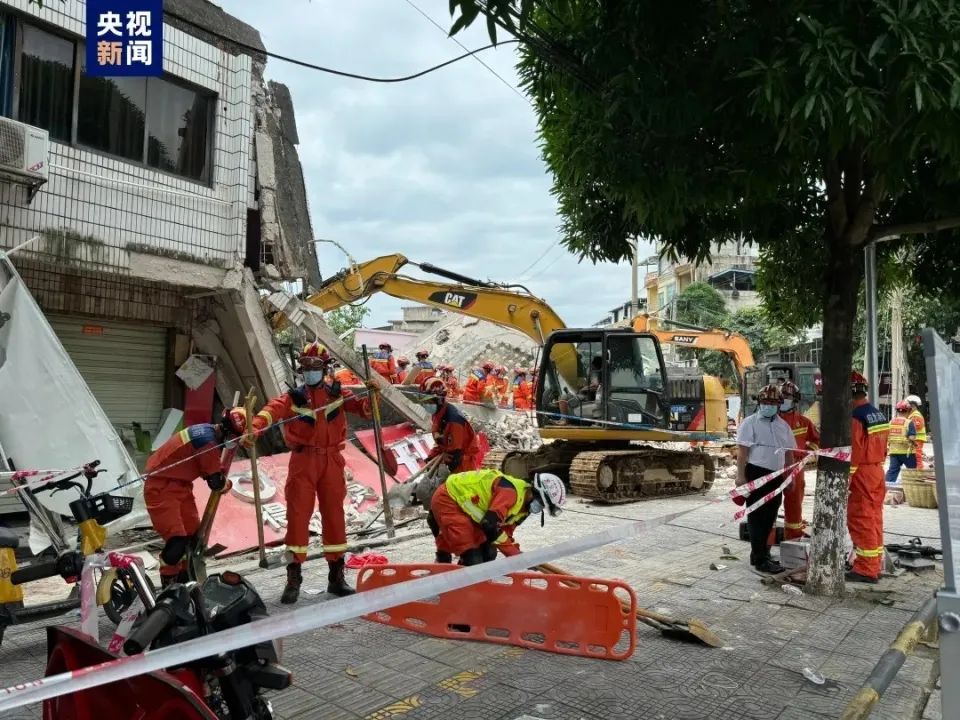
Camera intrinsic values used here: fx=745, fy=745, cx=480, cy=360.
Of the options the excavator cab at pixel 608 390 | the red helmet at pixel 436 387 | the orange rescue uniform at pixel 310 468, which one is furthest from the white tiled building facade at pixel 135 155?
the excavator cab at pixel 608 390

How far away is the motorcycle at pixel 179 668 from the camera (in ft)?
8.05

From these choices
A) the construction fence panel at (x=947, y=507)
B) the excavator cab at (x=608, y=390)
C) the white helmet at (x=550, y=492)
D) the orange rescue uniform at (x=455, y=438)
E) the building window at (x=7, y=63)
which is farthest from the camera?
the excavator cab at (x=608, y=390)

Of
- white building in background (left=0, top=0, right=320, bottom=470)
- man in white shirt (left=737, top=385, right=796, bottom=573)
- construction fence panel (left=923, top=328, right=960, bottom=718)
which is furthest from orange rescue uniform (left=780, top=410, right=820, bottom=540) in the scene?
white building in background (left=0, top=0, right=320, bottom=470)

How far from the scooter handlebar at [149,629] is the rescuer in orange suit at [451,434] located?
15.9 ft

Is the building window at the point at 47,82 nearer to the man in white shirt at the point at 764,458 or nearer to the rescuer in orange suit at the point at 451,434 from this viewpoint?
the rescuer in orange suit at the point at 451,434

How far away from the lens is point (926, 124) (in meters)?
3.64

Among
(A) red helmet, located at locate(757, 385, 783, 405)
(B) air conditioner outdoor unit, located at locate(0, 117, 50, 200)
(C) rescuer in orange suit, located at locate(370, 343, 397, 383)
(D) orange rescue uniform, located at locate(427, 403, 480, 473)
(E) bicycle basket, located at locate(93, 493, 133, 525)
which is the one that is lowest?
(E) bicycle basket, located at locate(93, 493, 133, 525)

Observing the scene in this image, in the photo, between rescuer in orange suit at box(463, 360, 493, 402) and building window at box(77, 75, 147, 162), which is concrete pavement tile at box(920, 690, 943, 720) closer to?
building window at box(77, 75, 147, 162)

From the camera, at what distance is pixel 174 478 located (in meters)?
5.14

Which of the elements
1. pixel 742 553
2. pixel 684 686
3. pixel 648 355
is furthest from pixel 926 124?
pixel 648 355

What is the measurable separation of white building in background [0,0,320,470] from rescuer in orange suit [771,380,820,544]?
6.23 m

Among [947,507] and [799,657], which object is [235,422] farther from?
[947,507]

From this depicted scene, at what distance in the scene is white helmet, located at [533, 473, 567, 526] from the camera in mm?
4859

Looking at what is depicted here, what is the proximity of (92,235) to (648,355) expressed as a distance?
25.4 ft
